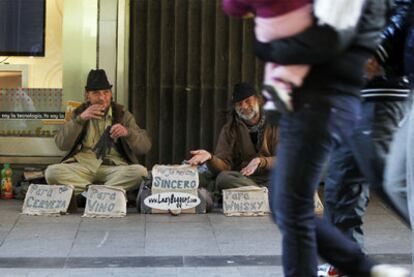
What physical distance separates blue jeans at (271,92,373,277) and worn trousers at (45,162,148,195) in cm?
366

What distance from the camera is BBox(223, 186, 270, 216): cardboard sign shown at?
589 cm

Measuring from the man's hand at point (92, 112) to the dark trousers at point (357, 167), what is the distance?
3.16 meters

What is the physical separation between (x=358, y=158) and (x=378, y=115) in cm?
28

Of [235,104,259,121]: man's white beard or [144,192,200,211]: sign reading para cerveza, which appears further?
[235,104,259,121]: man's white beard

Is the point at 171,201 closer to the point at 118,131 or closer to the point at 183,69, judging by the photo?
the point at 118,131

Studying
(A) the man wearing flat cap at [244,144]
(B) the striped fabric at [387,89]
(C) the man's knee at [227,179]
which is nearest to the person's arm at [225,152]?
(A) the man wearing flat cap at [244,144]

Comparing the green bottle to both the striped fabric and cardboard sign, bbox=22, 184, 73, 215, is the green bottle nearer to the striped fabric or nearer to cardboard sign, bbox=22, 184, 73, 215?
Result: cardboard sign, bbox=22, 184, 73, 215

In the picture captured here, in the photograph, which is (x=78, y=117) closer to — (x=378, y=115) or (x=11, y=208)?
(x=11, y=208)

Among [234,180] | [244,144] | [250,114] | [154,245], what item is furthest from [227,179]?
[154,245]

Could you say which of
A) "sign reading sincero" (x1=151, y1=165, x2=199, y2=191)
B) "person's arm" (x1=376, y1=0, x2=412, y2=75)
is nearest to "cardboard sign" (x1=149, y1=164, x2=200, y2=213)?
"sign reading sincero" (x1=151, y1=165, x2=199, y2=191)

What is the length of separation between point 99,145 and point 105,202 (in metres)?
0.69

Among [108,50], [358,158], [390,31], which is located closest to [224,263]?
[358,158]

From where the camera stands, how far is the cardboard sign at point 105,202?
228 inches

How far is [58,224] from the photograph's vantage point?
5.50 meters
